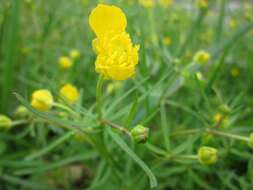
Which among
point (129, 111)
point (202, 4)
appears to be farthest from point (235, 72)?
point (129, 111)

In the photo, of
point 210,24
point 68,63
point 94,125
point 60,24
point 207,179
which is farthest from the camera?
point 210,24

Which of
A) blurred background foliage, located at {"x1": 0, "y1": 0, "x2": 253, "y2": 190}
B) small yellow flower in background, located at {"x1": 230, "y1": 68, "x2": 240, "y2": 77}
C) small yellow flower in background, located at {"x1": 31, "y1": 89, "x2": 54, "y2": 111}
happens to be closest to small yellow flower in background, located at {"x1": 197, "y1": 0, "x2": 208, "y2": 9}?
blurred background foliage, located at {"x1": 0, "y1": 0, "x2": 253, "y2": 190}

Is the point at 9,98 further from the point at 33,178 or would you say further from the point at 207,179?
the point at 207,179

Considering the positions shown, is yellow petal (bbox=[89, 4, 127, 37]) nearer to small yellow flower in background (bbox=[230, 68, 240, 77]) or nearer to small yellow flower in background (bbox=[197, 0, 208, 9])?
small yellow flower in background (bbox=[197, 0, 208, 9])

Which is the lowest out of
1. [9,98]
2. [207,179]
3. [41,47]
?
[207,179]

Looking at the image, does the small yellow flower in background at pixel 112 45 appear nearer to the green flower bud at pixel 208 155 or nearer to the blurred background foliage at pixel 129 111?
the blurred background foliage at pixel 129 111

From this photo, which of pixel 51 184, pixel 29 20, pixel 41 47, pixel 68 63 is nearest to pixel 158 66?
pixel 68 63

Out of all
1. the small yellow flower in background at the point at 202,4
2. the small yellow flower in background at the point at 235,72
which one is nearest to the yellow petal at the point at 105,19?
the small yellow flower in background at the point at 202,4
